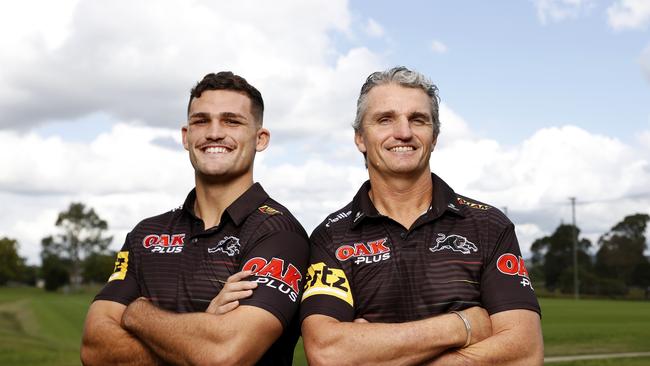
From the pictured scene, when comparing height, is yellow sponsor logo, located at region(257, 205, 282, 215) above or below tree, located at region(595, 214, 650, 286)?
below

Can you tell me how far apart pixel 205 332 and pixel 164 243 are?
0.89 meters

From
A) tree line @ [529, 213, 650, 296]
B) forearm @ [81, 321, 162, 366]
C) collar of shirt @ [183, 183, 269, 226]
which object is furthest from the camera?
tree line @ [529, 213, 650, 296]

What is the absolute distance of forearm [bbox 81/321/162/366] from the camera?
474cm

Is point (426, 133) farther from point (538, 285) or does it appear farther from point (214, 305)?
point (538, 285)

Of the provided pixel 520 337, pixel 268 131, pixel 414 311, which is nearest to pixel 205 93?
pixel 268 131

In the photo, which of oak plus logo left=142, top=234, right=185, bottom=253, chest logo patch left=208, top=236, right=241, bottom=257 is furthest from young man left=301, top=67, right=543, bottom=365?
oak plus logo left=142, top=234, right=185, bottom=253

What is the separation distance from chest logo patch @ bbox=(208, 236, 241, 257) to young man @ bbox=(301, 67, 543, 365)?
0.48m

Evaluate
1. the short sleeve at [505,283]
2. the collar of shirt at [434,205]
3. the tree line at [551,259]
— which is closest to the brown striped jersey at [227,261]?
the collar of shirt at [434,205]

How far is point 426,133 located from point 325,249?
3.11 feet

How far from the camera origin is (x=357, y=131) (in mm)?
5043

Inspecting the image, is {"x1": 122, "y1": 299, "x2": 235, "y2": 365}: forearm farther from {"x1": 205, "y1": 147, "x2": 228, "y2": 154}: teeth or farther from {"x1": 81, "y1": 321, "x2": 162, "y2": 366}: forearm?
{"x1": 205, "y1": 147, "x2": 228, "y2": 154}: teeth

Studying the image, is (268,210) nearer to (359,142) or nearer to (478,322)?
(359,142)

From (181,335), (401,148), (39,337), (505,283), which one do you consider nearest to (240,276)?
(181,335)

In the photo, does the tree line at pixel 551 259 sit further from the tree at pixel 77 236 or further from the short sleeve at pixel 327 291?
the short sleeve at pixel 327 291
